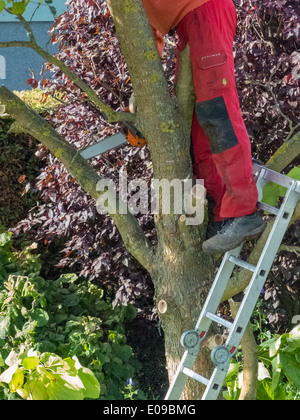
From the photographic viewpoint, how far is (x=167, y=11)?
2.55 metres

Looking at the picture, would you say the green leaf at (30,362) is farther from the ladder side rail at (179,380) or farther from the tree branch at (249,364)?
the tree branch at (249,364)

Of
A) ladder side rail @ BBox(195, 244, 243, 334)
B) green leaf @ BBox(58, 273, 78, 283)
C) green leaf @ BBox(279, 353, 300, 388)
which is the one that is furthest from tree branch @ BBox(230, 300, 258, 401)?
green leaf @ BBox(58, 273, 78, 283)

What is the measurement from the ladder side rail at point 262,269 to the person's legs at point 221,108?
11 cm

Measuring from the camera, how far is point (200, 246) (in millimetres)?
2574

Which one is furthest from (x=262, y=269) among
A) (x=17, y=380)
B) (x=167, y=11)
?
(x=17, y=380)

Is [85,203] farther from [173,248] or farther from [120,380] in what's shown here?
[173,248]

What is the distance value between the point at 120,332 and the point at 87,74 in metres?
1.72

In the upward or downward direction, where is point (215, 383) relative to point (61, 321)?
upward

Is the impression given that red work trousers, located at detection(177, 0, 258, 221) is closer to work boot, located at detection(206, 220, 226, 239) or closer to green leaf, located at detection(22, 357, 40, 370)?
work boot, located at detection(206, 220, 226, 239)

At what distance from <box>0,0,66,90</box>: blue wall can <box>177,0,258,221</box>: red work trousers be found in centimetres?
704

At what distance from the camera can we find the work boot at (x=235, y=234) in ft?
7.96

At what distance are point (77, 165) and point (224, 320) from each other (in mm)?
956

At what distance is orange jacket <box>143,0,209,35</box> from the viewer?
2.48m

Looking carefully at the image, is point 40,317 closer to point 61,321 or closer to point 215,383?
point 61,321
